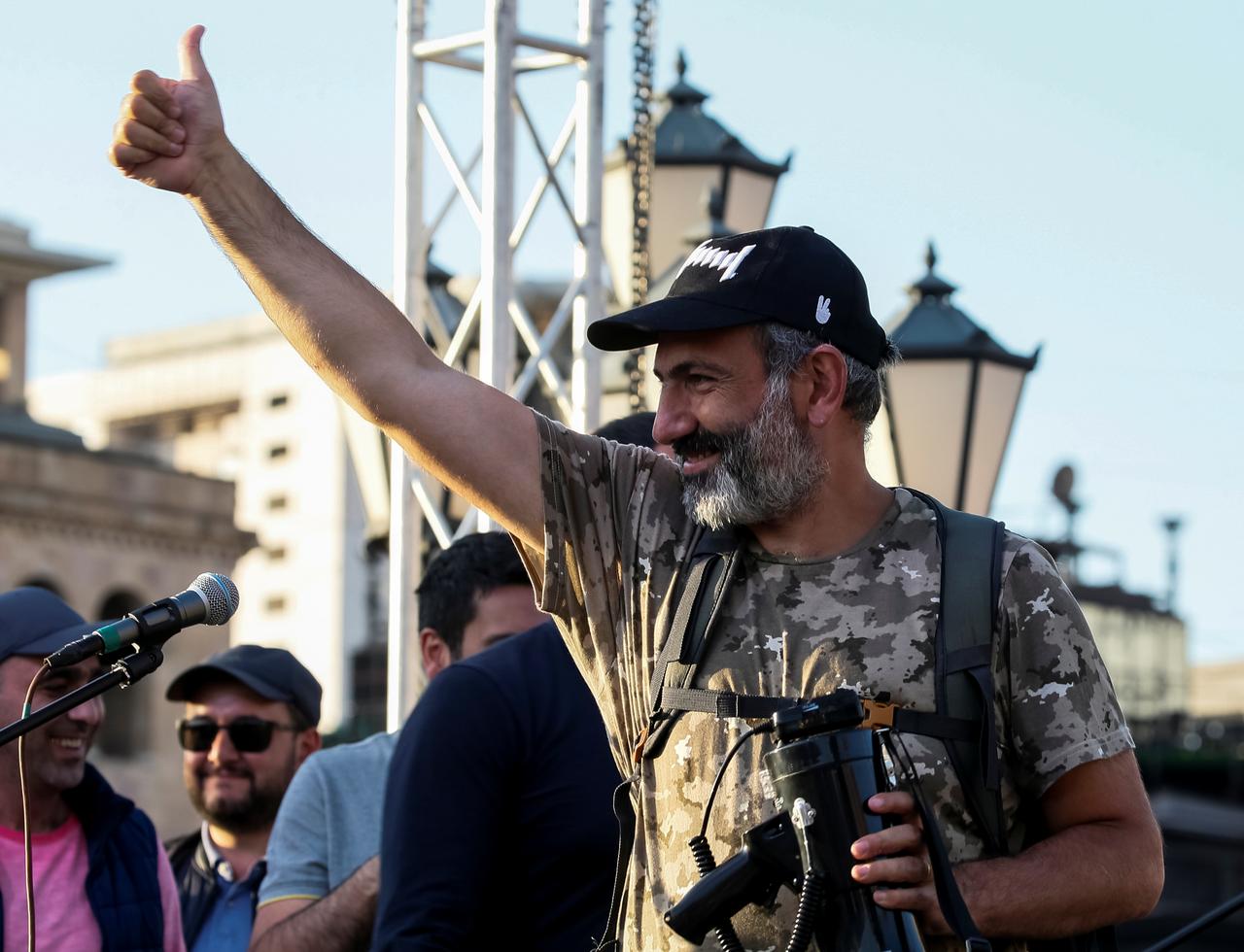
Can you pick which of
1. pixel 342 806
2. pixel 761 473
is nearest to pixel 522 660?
pixel 761 473

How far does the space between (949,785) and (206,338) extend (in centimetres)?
11289

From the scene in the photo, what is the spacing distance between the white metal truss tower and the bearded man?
13.8 ft

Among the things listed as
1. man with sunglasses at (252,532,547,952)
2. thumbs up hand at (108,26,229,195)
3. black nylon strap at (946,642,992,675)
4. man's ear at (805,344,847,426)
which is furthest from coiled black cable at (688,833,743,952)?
man with sunglasses at (252,532,547,952)

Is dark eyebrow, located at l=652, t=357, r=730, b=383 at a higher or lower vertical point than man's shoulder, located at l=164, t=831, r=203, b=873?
higher

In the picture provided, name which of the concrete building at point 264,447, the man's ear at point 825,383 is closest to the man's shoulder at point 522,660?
the man's ear at point 825,383

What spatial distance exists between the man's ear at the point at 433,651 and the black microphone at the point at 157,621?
4.81 feet

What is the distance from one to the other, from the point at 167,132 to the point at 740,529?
1.09 meters

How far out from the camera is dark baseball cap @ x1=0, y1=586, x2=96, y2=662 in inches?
209

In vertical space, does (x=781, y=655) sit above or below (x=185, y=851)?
above

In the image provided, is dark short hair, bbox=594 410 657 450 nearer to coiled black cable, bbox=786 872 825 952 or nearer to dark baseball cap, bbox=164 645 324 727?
coiled black cable, bbox=786 872 825 952

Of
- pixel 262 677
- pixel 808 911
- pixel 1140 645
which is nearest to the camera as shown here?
pixel 808 911

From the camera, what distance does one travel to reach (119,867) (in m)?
5.38

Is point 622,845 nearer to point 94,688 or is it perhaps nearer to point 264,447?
point 94,688

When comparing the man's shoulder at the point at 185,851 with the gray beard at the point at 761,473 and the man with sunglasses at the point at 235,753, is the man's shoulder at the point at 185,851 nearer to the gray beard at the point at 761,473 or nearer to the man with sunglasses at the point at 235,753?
the man with sunglasses at the point at 235,753
